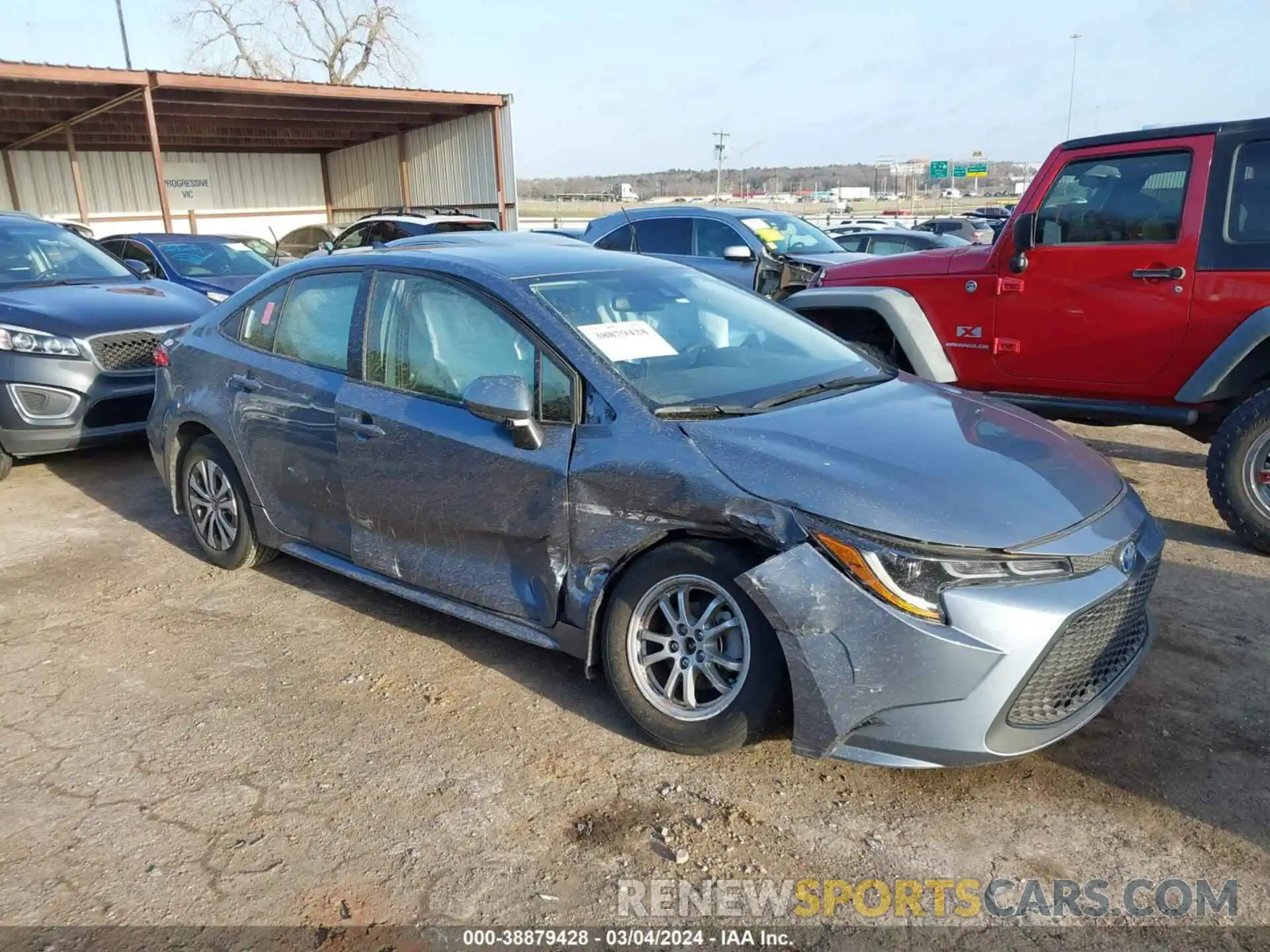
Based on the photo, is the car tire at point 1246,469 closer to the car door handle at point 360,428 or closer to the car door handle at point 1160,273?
the car door handle at point 1160,273

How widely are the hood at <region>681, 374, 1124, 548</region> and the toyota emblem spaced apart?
0.49ft

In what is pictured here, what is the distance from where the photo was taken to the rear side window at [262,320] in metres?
4.58

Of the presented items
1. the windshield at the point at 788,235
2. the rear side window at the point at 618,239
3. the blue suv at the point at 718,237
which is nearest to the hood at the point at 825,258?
the blue suv at the point at 718,237

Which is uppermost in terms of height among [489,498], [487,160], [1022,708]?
[487,160]

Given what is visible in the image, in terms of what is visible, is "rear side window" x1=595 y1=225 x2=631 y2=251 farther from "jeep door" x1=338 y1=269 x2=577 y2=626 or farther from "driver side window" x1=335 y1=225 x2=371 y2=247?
"jeep door" x1=338 y1=269 x2=577 y2=626

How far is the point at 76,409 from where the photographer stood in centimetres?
643

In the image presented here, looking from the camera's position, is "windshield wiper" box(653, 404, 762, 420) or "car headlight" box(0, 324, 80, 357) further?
"car headlight" box(0, 324, 80, 357)

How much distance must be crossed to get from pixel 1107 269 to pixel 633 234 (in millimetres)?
5977

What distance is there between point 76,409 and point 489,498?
4369 millimetres

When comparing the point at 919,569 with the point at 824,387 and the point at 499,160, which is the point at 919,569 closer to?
the point at 824,387

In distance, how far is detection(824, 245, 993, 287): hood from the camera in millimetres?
5871

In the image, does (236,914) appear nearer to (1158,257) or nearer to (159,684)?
(159,684)

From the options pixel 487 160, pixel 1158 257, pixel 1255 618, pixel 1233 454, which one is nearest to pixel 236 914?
pixel 1255 618

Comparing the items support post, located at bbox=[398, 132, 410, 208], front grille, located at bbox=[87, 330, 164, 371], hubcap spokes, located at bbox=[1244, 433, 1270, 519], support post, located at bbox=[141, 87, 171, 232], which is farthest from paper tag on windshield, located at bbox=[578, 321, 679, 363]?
support post, located at bbox=[398, 132, 410, 208]
